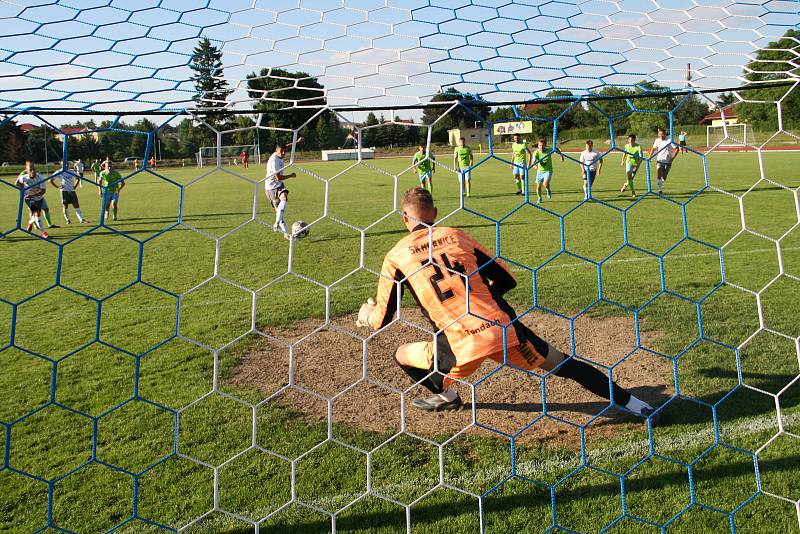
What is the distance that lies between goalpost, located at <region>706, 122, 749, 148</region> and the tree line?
8 centimetres

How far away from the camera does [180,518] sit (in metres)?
2.96

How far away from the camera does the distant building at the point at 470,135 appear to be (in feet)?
9.42

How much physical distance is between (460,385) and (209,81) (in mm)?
2551

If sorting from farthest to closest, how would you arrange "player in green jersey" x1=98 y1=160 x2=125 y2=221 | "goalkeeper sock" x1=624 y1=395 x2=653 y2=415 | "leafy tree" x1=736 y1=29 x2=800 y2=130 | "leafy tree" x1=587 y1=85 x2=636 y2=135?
"goalkeeper sock" x1=624 y1=395 x2=653 y2=415 → "leafy tree" x1=736 y1=29 x2=800 y2=130 → "leafy tree" x1=587 y1=85 x2=636 y2=135 → "player in green jersey" x1=98 y1=160 x2=125 y2=221

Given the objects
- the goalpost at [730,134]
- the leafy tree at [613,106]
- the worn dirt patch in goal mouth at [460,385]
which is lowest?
the worn dirt patch in goal mouth at [460,385]

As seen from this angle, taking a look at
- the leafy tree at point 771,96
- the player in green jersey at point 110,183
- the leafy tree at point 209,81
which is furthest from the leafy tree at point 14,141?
the leafy tree at point 771,96

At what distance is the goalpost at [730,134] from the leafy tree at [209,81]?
7.82 feet

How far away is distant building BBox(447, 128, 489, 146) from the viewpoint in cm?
287

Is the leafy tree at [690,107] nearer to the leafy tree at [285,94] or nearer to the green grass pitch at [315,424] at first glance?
Result: the green grass pitch at [315,424]

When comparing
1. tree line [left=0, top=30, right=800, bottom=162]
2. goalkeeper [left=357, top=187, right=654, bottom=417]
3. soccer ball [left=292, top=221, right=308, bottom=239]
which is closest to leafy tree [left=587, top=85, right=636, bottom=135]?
tree line [left=0, top=30, right=800, bottom=162]

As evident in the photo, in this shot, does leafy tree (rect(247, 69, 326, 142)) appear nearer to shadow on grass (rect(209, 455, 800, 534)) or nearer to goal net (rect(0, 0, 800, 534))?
goal net (rect(0, 0, 800, 534))

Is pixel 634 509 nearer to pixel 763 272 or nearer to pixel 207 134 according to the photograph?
pixel 207 134

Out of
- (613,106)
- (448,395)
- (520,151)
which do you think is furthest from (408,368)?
(520,151)

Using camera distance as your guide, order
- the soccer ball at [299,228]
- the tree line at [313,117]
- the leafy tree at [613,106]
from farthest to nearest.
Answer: the soccer ball at [299,228] < the leafy tree at [613,106] < the tree line at [313,117]
